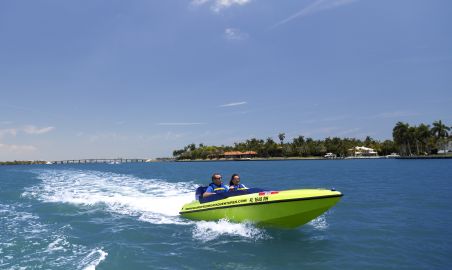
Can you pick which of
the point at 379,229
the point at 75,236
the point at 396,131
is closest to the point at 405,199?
the point at 379,229

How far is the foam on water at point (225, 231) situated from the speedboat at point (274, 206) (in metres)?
0.21

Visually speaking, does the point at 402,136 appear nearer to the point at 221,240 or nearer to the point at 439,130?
the point at 439,130

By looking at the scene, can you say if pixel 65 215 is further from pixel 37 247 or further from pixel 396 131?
pixel 396 131

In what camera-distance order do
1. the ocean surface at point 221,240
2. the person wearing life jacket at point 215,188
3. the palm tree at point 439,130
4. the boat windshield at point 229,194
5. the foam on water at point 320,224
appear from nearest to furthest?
the ocean surface at point 221,240 → the foam on water at point 320,224 → the boat windshield at point 229,194 → the person wearing life jacket at point 215,188 → the palm tree at point 439,130

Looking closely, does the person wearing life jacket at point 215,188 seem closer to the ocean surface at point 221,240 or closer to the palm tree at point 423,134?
the ocean surface at point 221,240

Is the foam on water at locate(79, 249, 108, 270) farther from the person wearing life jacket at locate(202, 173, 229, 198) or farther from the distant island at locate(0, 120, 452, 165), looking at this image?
the distant island at locate(0, 120, 452, 165)

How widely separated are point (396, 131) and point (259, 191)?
13356 centimetres

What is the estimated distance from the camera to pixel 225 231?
41.3 ft

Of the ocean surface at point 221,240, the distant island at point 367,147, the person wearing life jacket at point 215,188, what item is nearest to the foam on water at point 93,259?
the ocean surface at point 221,240

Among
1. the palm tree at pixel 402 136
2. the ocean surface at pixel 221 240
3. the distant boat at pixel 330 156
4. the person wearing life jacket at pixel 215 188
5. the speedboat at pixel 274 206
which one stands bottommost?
the ocean surface at pixel 221 240

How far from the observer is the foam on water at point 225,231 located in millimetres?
11925

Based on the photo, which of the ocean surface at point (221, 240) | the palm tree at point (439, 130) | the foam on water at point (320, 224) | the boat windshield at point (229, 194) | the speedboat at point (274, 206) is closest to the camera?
the ocean surface at point (221, 240)

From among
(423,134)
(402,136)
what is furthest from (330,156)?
(423,134)

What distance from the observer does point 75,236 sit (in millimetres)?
12438
